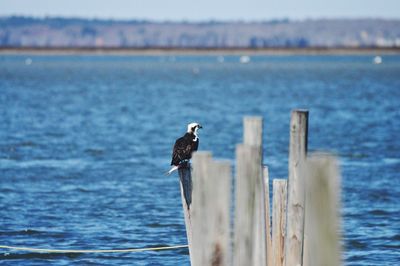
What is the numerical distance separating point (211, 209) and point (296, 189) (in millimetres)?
1701

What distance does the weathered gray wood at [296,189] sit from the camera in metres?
8.58

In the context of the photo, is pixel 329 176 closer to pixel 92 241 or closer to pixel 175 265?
pixel 175 265

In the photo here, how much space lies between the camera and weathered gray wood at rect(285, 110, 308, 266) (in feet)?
28.2

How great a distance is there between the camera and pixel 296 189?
8773mm

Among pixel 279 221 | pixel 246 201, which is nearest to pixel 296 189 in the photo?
pixel 279 221

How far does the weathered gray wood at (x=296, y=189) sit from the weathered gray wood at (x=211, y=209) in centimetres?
145

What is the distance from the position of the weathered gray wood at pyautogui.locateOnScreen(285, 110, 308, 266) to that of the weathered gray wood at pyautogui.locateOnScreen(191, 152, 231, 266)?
1.45 metres

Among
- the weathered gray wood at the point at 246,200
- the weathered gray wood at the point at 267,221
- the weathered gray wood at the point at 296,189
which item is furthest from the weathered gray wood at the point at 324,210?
the weathered gray wood at the point at 267,221

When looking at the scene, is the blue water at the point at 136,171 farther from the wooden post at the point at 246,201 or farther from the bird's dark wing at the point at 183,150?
the wooden post at the point at 246,201

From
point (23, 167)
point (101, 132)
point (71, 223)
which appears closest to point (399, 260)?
point (71, 223)

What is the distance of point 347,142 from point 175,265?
766 inches

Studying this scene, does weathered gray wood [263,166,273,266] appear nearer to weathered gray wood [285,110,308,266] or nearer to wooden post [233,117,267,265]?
weathered gray wood [285,110,308,266]

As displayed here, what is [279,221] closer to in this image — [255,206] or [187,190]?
[187,190]

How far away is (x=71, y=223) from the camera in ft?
58.2
